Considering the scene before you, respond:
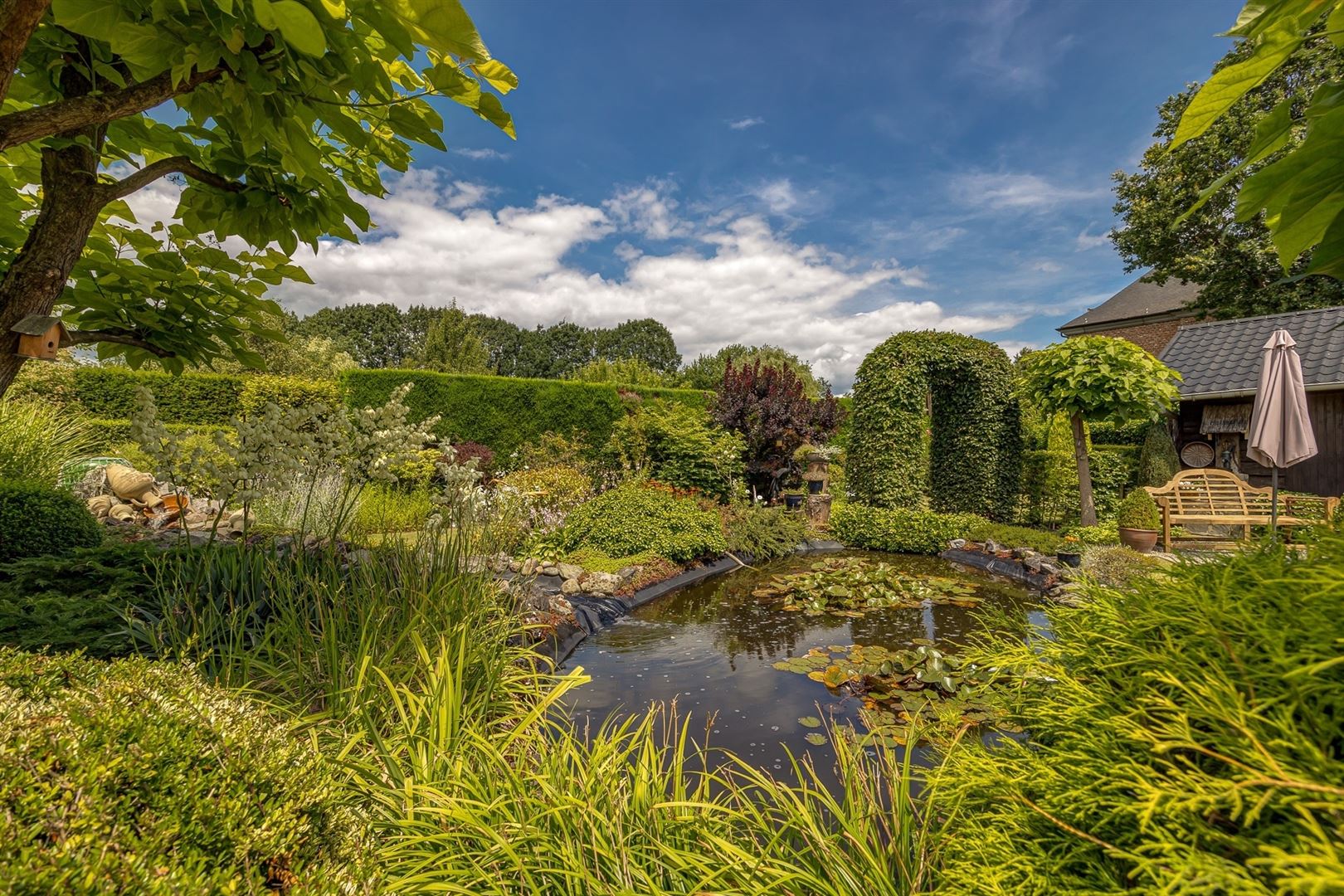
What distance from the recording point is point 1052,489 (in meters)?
10.9

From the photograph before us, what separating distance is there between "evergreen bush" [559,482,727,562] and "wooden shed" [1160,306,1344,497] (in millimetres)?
9204

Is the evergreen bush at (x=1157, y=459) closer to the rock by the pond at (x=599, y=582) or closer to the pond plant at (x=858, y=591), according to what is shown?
the pond plant at (x=858, y=591)

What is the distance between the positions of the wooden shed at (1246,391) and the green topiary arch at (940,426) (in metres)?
3.32

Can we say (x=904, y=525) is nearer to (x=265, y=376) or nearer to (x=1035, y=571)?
(x=1035, y=571)

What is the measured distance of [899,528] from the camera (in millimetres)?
9359

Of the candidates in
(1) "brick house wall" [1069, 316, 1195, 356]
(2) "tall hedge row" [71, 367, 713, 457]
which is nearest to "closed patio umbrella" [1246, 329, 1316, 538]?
(2) "tall hedge row" [71, 367, 713, 457]

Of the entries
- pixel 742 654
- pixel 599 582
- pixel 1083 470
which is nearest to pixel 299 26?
pixel 742 654

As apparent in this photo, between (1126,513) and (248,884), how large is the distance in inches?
382

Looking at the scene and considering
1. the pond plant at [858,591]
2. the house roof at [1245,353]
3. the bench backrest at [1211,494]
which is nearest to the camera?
the pond plant at [858,591]

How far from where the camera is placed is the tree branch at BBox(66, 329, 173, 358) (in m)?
1.94

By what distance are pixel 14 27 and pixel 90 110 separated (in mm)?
222

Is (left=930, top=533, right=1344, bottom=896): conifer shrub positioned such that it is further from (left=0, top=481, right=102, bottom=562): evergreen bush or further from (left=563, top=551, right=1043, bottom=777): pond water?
(left=0, top=481, right=102, bottom=562): evergreen bush

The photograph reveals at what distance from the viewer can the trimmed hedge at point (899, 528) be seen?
9148 mm

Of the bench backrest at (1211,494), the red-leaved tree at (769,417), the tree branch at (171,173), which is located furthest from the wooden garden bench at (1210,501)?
the tree branch at (171,173)
